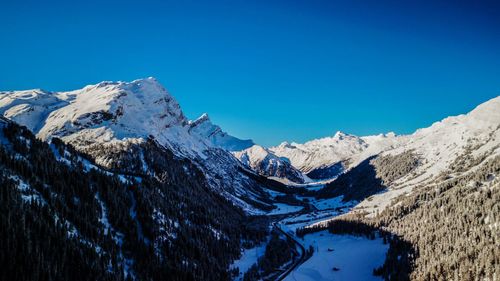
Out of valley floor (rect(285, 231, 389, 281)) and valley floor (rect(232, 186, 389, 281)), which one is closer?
valley floor (rect(285, 231, 389, 281))

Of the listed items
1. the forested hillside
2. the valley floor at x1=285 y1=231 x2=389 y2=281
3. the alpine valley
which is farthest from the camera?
the valley floor at x1=285 y1=231 x2=389 y2=281

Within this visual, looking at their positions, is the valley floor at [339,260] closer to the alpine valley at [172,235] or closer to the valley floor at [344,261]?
the valley floor at [344,261]

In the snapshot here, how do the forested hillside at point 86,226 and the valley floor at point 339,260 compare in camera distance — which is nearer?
the forested hillside at point 86,226

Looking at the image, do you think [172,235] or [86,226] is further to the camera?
[172,235]

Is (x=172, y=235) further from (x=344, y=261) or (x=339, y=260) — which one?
(x=344, y=261)

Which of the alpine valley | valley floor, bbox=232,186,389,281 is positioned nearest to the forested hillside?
the alpine valley

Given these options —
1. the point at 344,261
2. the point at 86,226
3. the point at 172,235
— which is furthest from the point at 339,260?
the point at 86,226

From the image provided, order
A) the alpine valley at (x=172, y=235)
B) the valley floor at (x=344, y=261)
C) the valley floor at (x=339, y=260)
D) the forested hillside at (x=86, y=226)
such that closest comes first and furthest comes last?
the forested hillside at (x=86, y=226) → the alpine valley at (x=172, y=235) → the valley floor at (x=344, y=261) → the valley floor at (x=339, y=260)

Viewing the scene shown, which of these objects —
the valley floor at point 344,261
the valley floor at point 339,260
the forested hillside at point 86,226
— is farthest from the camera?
the valley floor at point 339,260

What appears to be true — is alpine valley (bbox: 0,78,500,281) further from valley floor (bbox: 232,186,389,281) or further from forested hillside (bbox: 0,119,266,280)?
valley floor (bbox: 232,186,389,281)

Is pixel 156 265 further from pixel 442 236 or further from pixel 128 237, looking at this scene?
pixel 442 236

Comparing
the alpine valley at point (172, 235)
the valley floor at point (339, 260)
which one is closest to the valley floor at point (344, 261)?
the valley floor at point (339, 260)

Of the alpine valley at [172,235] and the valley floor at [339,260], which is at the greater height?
the alpine valley at [172,235]
